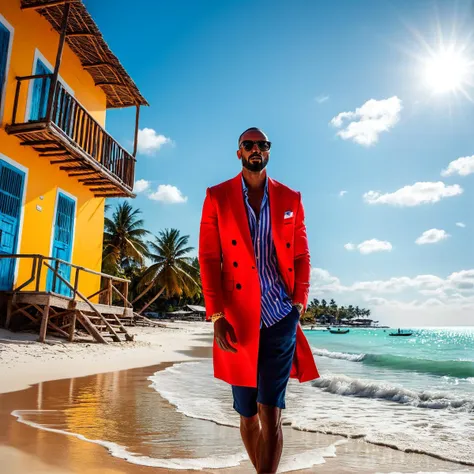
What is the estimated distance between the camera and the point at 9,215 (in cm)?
1065

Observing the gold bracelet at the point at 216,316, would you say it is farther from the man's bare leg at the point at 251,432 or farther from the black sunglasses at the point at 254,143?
the black sunglasses at the point at 254,143

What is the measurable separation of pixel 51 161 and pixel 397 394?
9862 mm

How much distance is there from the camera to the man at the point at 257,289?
2.23 metres

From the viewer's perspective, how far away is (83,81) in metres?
14.1

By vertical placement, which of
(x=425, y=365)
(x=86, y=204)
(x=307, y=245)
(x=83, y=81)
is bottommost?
(x=425, y=365)

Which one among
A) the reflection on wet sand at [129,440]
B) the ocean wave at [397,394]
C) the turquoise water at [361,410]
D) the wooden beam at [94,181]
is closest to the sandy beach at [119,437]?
the reflection on wet sand at [129,440]

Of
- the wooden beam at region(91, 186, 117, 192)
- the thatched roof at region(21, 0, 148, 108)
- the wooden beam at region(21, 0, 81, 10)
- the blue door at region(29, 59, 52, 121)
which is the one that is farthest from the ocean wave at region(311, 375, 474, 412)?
the thatched roof at region(21, 0, 148, 108)

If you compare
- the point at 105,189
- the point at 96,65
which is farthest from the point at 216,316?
the point at 96,65

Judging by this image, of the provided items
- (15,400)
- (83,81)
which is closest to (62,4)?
(83,81)

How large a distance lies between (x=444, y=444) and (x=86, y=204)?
12.3m

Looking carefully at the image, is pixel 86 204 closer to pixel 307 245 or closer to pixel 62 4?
pixel 62 4

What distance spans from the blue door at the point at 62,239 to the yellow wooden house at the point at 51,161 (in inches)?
1.1

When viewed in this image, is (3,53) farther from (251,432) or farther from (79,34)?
(251,432)

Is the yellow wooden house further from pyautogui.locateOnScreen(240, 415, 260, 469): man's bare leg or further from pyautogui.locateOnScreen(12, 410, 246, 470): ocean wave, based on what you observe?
pyautogui.locateOnScreen(240, 415, 260, 469): man's bare leg
